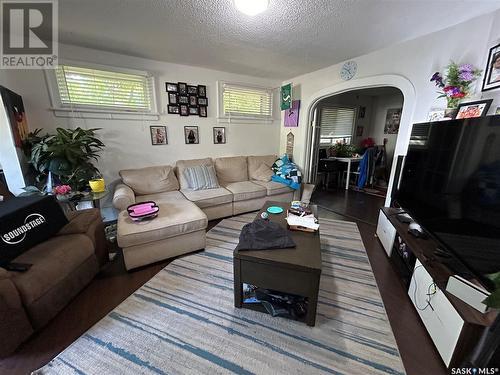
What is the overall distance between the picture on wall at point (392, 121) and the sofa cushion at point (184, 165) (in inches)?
188

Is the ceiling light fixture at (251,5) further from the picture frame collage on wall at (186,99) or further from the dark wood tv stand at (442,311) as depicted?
Answer: the dark wood tv stand at (442,311)

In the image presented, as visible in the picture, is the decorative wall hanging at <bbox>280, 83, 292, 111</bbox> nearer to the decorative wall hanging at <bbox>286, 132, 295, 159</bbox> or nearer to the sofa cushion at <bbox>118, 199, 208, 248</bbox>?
the decorative wall hanging at <bbox>286, 132, 295, 159</bbox>

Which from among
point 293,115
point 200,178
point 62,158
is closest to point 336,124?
point 293,115

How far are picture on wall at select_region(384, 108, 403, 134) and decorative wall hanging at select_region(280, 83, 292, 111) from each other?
3.28 m

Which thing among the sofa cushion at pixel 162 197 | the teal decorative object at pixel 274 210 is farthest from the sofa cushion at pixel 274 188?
the sofa cushion at pixel 162 197

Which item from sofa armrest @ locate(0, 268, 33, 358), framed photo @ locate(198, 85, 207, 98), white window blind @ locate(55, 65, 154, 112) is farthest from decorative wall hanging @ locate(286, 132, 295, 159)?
sofa armrest @ locate(0, 268, 33, 358)

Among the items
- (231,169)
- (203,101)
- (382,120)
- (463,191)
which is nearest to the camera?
(463,191)

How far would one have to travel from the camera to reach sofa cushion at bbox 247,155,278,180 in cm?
374

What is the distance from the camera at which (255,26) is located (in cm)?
194

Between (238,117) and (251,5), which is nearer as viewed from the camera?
(251,5)

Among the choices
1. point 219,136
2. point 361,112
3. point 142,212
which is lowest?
point 142,212

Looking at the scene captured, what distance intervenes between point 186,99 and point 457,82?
3166 mm

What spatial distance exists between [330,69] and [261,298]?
331cm

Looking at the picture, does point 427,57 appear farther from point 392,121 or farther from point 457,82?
point 392,121
